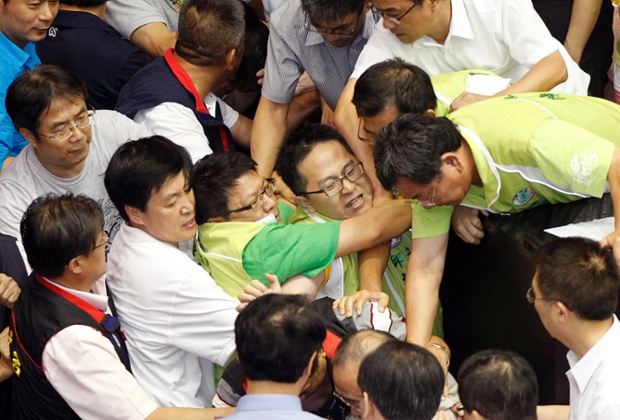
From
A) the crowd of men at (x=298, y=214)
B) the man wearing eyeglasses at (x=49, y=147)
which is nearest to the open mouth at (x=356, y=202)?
the crowd of men at (x=298, y=214)

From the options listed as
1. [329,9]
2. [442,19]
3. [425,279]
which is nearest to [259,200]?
[425,279]

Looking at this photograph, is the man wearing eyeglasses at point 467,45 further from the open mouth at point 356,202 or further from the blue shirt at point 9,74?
the blue shirt at point 9,74

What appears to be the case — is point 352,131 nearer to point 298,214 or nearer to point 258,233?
point 298,214

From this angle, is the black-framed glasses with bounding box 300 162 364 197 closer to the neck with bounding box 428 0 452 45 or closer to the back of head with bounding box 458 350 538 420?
the neck with bounding box 428 0 452 45

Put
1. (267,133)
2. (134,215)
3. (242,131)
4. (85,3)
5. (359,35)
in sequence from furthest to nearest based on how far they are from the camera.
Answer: (242,131)
(85,3)
(267,133)
(359,35)
(134,215)

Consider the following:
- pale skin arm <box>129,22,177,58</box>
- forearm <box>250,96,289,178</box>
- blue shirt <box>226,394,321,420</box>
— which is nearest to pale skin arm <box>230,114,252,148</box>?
forearm <box>250,96,289,178</box>

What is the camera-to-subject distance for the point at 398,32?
3967mm

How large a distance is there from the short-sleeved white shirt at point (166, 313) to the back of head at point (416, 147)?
0.65 metres

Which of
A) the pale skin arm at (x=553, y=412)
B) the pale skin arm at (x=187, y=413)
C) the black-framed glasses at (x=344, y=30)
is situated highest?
the black-framed glasses at (x=344, y=30)

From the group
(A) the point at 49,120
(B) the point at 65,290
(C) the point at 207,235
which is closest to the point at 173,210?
(C) the point at 207,235

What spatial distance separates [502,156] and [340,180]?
720mm

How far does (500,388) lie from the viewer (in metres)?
2.97

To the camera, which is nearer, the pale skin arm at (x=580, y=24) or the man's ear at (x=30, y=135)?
the man's ear at (x=30, y=135)

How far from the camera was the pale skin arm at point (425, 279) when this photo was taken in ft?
12.0
